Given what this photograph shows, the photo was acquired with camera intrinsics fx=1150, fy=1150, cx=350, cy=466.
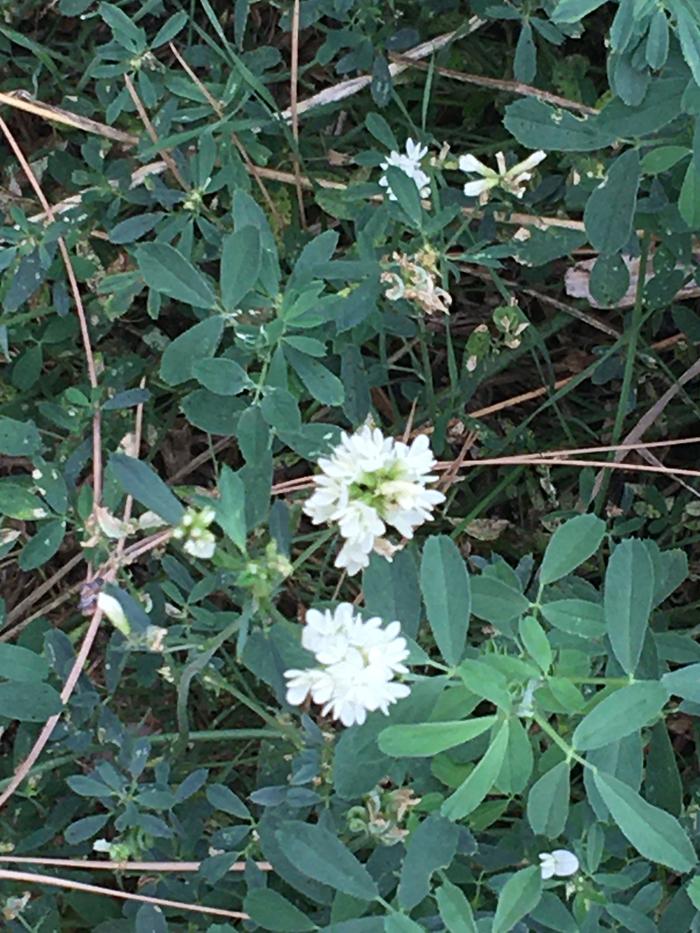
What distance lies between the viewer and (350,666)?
1.30m

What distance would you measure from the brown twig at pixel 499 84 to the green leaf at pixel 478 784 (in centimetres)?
132

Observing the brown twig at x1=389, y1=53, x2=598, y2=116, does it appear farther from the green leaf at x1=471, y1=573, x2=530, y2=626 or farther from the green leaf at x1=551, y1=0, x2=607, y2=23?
the green leaf at x1=471, y1=573, x2=530, y2=626

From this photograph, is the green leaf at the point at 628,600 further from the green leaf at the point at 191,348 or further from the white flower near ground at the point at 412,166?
the white flower near ground at the point at 412,166

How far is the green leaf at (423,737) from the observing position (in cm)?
134

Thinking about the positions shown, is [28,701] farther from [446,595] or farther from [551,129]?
[551,129]

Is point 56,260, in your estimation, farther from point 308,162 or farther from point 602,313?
point 602,313

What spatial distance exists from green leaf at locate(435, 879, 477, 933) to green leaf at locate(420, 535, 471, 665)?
0.28m

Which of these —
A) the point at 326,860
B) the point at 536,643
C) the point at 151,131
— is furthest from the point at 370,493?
the point at 151,131

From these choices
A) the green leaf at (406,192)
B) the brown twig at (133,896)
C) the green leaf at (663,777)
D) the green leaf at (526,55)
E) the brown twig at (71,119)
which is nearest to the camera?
the green leaf at (663,777)

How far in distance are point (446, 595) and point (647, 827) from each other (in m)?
0.37

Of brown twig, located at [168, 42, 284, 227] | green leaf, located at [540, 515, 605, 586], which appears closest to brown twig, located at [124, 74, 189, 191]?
brown twig, located at [168, 42, 284, 227]

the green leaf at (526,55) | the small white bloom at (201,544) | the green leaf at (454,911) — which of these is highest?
the green leaf at (526,55)

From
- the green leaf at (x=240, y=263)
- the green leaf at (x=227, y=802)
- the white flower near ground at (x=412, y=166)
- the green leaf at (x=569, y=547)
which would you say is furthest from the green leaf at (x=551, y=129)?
the green leaf at (x=227, y=802)

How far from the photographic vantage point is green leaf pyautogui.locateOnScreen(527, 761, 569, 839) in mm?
1445
